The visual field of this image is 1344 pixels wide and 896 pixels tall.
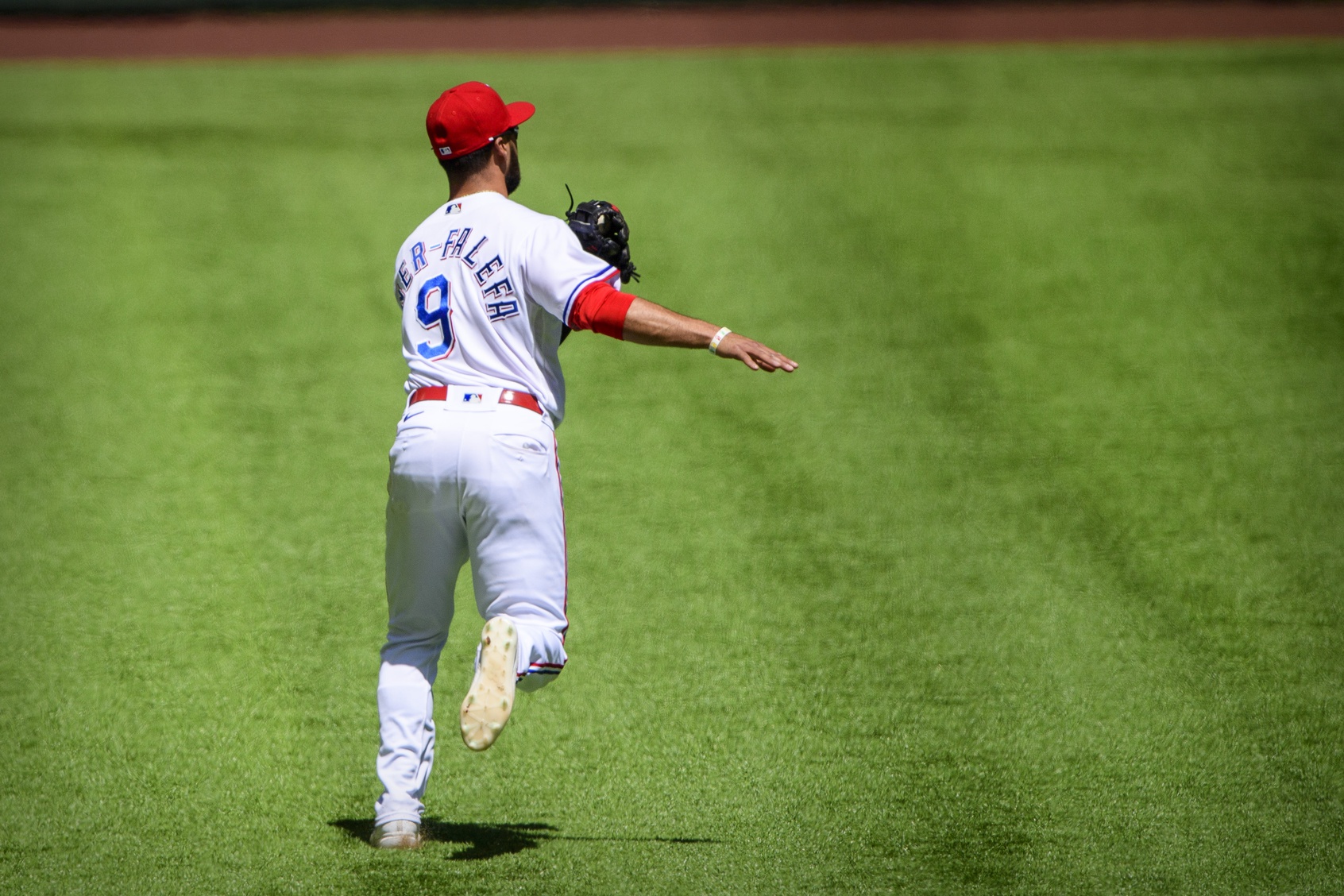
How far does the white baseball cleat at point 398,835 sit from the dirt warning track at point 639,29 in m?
11.2

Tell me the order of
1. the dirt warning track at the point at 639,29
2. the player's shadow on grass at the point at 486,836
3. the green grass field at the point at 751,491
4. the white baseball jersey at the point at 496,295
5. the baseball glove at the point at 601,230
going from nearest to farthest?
the white baseball jersey at the point at 496,295 < the player's shadow on grass at the point at 486,836 < the baseball glove at the point at 601,230 < the green grass field at the point at 751,491 < the dirt warning track at the point at 639,29

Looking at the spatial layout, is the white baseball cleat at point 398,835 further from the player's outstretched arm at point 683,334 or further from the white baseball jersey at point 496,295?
the player's outstretched arm at point 683,334

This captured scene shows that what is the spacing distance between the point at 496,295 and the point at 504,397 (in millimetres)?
283

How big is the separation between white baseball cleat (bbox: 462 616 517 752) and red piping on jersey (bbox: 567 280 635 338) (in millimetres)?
810

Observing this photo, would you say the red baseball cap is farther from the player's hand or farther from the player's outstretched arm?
the player's hand

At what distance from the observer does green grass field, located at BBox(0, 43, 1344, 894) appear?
413cm

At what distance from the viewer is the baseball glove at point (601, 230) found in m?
4.02

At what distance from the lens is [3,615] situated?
5582 mm

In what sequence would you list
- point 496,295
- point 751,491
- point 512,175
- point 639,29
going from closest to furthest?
point 496,295 → point 512,175 → point 751,491 → point 639,29

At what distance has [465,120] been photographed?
3.74m

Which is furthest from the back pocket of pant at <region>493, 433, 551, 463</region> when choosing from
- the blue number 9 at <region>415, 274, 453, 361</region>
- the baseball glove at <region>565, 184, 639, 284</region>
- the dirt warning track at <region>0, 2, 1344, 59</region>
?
the dirt warning track at <region>0, 2, 1344, 59</region>

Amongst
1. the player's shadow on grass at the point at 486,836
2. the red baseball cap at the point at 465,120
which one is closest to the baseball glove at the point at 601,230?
the red baseball cap at the point at 465,120

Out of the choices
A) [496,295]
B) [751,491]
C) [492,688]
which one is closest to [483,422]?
[496,295]

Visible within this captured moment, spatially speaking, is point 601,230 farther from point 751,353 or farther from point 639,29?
point 639,29
